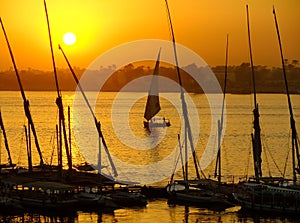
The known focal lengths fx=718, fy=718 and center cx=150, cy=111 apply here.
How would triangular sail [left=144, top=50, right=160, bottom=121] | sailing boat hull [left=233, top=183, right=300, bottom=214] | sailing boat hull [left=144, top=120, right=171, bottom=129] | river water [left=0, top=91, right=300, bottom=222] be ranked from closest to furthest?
1. sailing boat hull [left=233, top=183, right=300, bottom=214]
2. river water [left=0, top=91, right=300, bottom=222]
3. triangular sail [left=144, top=50, right=160, bottom=121]
4. sailing boat hull [left=144, top=120, right=171, bottom=129]

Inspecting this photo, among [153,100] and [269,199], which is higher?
[153,100]

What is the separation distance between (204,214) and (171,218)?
2.23 m

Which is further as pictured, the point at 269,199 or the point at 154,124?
the point at 154,124

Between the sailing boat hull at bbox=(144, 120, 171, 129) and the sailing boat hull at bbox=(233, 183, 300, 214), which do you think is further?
the sailing boat hull at bbox=(144, 120, 171, 129)

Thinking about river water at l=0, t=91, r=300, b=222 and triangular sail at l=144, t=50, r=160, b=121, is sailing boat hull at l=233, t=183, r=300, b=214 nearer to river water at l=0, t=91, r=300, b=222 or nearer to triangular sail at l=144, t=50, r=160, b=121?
river water at l=0, t=91, r=300, b=222

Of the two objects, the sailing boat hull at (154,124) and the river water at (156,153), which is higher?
the sailing boat hull at (154,124)

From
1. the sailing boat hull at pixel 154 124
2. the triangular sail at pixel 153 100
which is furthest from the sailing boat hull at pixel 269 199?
the sailing boat hull at pixel 154 124

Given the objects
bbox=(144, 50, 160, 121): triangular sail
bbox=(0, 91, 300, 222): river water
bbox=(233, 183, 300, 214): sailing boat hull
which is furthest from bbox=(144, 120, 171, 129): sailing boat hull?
bbox=(233, 183, 300, 214): sailing boat hull

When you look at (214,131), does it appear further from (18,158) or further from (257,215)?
(257,215)

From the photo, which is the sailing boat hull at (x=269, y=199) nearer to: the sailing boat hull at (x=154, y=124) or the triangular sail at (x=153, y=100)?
the triangular sail at (x=153, y=100)

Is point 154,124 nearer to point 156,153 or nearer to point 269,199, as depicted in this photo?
point 156,153

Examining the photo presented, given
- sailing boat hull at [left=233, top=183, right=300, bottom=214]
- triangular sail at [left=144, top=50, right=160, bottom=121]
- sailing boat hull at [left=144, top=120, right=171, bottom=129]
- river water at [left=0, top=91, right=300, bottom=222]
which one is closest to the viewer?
sailing boat hull at [left=233, top=183, right=300, bottom=214]

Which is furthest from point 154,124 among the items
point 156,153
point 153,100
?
point 156,153

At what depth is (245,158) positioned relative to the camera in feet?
Result: 292
